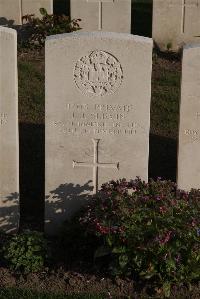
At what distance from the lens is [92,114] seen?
615 centimetres

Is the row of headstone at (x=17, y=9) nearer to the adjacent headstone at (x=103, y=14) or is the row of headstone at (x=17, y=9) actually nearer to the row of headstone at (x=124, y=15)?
the row of headstone at (x=124, y=15)

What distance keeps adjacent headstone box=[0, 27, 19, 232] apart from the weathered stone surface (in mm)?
1548

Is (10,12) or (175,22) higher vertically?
(10,12)

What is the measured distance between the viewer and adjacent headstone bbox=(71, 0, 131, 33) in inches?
472

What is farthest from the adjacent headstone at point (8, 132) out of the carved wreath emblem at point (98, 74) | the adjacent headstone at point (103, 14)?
the adjacent headstone at point (103, 14)

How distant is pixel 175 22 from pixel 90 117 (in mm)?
6628

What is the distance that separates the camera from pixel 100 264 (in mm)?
5754

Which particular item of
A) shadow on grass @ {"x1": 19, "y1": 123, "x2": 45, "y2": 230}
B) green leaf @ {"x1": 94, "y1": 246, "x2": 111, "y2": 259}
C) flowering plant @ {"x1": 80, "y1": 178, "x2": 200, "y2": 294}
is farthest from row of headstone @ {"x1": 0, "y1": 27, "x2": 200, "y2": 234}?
green leaf @ {"x1": 94, "y1": 246, "x2": 111, "y2": 259}

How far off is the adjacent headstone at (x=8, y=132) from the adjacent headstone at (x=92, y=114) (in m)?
0.30

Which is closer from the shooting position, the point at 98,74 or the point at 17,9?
the point at 98,74

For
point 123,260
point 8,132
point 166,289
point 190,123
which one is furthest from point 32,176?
point 166,289

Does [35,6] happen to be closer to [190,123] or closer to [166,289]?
[190,123]

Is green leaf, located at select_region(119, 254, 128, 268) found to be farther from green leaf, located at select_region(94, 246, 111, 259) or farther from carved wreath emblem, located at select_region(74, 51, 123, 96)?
carved wreath emblem, located at select_region(74, 51, 123, 96)

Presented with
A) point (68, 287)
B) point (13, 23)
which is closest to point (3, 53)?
point (68, 287)
